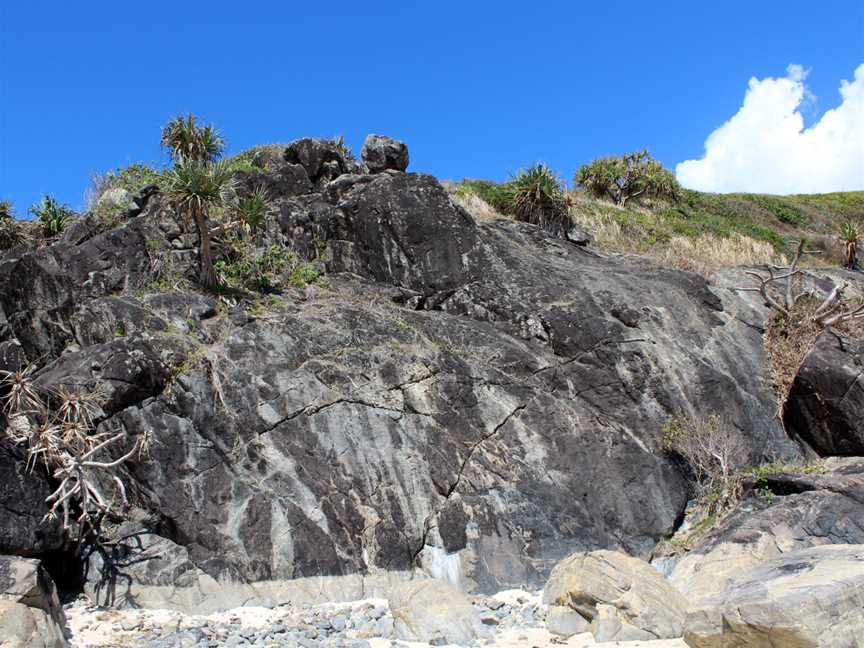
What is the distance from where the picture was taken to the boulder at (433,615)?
375 inches

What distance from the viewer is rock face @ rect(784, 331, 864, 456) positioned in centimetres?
1488

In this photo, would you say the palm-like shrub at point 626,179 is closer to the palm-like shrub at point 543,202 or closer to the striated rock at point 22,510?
the palm-like shrub at point 543,202

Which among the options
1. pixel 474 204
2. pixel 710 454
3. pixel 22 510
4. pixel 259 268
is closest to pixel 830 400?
pixel 710 454

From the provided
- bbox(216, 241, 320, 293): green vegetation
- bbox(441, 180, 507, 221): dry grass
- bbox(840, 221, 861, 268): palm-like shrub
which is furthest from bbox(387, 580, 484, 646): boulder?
bbox(840, 221, 861, 268): palm-like shrub

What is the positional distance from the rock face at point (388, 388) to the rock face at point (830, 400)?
55 cm

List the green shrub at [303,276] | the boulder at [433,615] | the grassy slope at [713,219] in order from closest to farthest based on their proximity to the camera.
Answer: the boulder at [433,615], the green shrub at [303,276], the grassy slope at [713,219]

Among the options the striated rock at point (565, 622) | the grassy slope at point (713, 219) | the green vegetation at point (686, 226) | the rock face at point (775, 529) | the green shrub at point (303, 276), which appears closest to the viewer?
Result: the striated rock at point (565, 622)

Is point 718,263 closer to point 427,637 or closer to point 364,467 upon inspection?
point 364,467

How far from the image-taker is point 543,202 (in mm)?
23219

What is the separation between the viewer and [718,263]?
22.1 meters

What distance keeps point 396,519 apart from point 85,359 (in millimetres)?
6287

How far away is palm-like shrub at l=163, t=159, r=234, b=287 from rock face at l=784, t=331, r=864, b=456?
13216 millimetres

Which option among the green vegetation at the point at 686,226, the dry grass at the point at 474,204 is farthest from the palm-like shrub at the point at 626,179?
the dry grass at the point at 474,204

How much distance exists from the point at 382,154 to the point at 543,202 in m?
5.35
